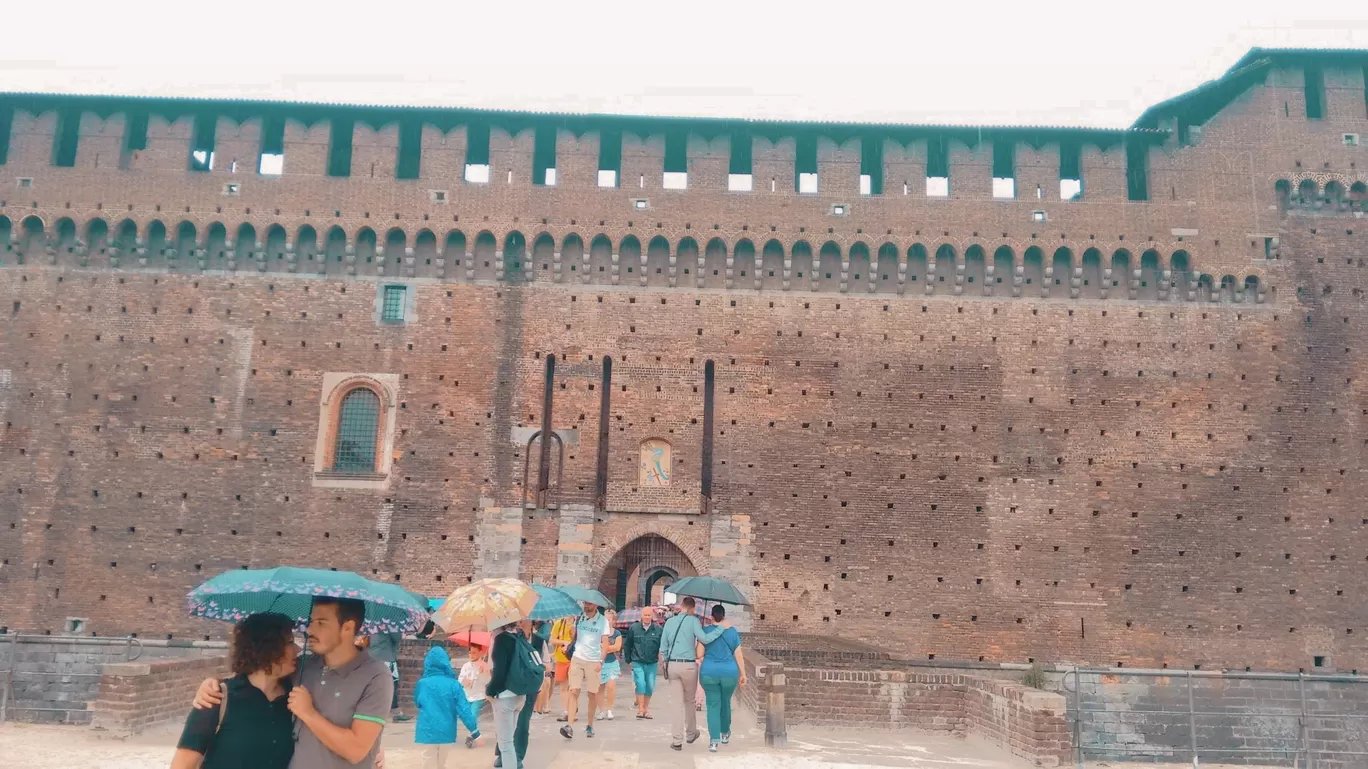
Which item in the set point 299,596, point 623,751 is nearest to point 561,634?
point 623,751

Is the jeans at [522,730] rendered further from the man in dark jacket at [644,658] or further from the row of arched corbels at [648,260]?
the row of arched corbels at [648,260]

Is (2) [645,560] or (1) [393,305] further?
(1) [393,305]

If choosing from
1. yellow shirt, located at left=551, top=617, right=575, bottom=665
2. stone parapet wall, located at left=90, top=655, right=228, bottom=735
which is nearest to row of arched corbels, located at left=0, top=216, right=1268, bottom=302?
yellow shirt, located at left=551, top=617, right=575, bottom=665

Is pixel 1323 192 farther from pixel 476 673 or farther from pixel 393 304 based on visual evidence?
pixel 476 673

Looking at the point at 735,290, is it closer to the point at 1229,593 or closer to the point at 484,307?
the point at 484,307

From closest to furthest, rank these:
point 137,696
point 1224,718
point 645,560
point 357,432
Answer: point 137,696 < point 1224,718 < point 357,432 < point 645,560

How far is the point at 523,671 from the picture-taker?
7.32m

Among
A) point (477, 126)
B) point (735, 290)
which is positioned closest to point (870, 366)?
point (735, 290)

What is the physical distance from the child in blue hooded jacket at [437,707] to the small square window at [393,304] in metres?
12.7

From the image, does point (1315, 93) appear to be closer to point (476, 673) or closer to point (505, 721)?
point (476, 673)

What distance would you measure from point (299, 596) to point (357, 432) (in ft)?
44.9

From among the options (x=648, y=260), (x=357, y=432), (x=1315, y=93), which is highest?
(x=1315, y=93)

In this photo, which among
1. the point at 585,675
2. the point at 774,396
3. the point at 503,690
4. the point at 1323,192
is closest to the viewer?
the point at 503,690

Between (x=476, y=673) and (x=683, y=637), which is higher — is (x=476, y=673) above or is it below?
below
